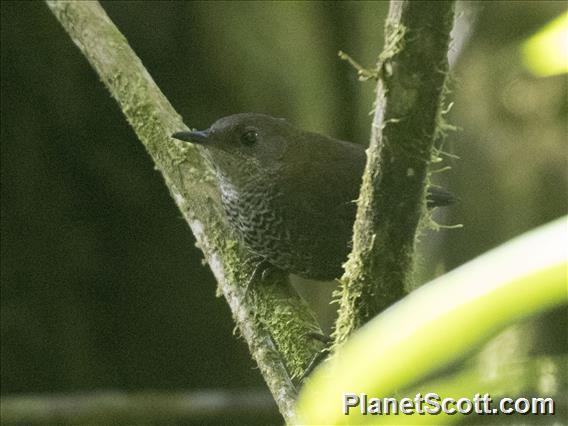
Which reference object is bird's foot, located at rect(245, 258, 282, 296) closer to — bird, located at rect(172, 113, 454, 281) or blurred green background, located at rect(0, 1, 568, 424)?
bird, located at rect(172, 113, 454, 281)

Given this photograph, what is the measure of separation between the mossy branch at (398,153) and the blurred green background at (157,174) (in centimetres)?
121

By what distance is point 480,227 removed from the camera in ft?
8.57

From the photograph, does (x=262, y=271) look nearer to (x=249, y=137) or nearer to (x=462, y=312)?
(x=249, y=137)

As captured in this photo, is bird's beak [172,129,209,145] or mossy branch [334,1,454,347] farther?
bird's beak [172,129,209,145]

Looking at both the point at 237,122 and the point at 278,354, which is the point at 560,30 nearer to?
the point at 278,354

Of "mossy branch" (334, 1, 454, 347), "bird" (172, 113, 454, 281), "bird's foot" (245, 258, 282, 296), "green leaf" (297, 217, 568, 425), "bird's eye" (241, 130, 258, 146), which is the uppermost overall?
"bird's eye" (241, 130, 258, 146)

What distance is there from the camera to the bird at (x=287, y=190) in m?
1.89

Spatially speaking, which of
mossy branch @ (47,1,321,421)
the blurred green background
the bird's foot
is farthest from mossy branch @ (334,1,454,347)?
the blurred green background

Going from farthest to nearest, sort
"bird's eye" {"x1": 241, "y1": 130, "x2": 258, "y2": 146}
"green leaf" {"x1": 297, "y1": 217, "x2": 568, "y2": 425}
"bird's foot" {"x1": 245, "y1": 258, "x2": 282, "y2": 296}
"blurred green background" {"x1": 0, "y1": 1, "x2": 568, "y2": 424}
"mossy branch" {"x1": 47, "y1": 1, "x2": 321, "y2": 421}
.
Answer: "blurred green background" {"x1": 0, "y1": 1, "x2": 568, "y2": 424} → "bird's eye" {"x1": 241, "y1": 130, "x2": 258, "y2": 146} → "bird's foot" {"x1": 245, "y1": 258, "x2": 282, "y2": 296} → "mossy branch" {"x1": 47, "y1": 1, "x2": 321, "y2": 421} → "green leaf" {"x1": 297, "y1": 217, "x2": 568, "y2": 425}

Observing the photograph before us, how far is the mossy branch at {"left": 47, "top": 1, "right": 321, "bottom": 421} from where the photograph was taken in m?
1.68

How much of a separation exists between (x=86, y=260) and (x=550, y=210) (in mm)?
1677

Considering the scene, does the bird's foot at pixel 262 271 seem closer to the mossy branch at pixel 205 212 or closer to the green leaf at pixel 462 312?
the mossy branch at pixel 205 212

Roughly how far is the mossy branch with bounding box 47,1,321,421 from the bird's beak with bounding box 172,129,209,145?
0.14 metres

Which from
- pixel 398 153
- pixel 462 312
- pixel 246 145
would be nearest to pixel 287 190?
pixel 246 145
